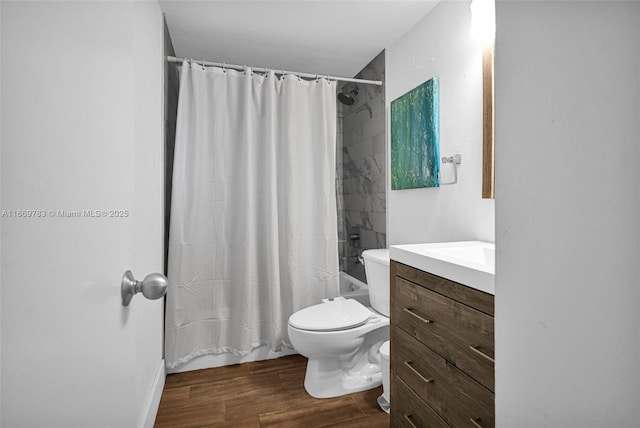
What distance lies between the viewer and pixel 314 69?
3.01m

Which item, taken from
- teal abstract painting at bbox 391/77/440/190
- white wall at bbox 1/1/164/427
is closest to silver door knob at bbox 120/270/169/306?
white wall at bbox 1/1/164/427

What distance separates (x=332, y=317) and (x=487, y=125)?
1.32 metres

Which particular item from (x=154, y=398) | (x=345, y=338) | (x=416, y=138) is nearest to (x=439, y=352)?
(x=345, y=338)

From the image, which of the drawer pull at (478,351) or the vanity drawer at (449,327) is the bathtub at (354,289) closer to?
the vanity drawer at (449,327)

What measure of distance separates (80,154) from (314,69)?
2853mm

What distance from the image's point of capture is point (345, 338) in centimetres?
191

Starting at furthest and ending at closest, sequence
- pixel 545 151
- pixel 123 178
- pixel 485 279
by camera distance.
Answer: pixel 485 279, pixel 123 178, pixel 545 151

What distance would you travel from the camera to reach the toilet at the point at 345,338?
1.91 m

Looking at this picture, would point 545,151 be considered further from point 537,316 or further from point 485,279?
point 485,279

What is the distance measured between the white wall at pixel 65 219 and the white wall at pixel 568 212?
452 millimetres

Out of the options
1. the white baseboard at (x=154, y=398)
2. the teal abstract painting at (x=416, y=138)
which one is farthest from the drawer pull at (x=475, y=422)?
the white baseboard at (x=154, y=398)

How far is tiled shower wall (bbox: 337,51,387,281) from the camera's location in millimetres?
2668

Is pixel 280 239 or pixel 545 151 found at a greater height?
pixel 545 151

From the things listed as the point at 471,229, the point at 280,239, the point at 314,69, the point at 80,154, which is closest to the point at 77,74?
the point at 80,154
